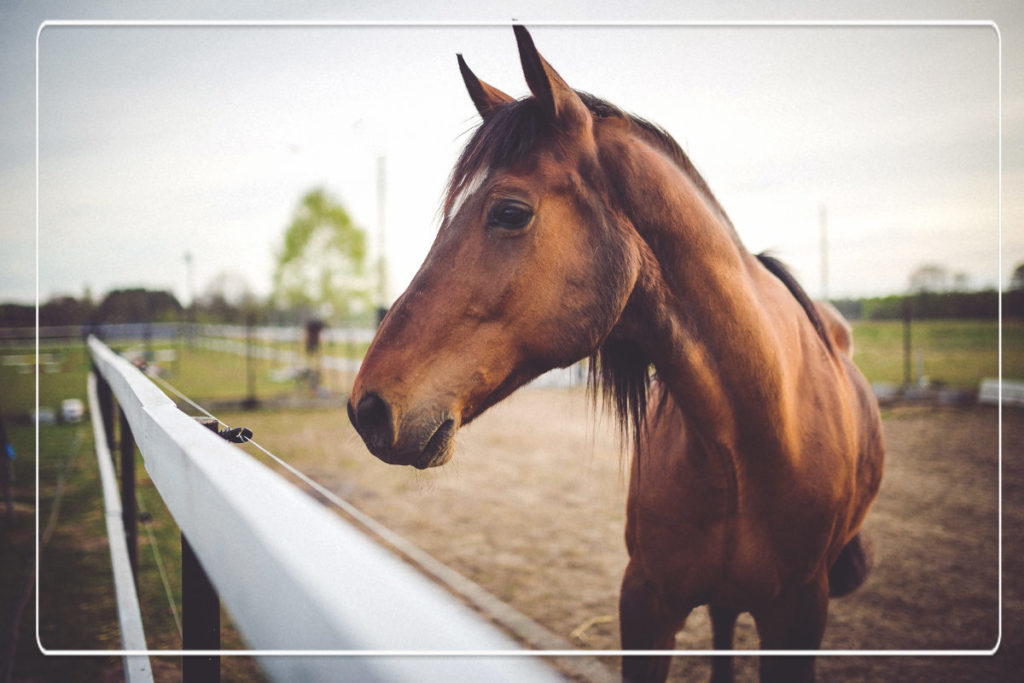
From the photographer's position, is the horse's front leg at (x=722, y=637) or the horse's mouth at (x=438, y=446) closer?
the horse's mouth at (x=438, y=446)

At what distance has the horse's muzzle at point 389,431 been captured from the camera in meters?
0.99

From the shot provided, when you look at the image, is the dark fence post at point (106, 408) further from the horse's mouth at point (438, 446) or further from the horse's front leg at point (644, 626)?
the horse's front leg at point (644, 626)

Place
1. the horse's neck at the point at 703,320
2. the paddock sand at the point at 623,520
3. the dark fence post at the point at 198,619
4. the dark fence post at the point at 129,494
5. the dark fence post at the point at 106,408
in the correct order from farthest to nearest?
1. the dark fence post at the point at 106,408
2. the paddock sand at the point at 623,520
3. the dark fence post at the point at 129,494
4. the horse's neck at the point at 703,320
5. the dark fence post at the point at 198,619

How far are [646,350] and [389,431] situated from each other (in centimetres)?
68

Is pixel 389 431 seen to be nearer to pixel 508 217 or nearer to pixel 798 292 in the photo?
pixel 508 217

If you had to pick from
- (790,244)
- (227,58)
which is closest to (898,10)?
(790,244)

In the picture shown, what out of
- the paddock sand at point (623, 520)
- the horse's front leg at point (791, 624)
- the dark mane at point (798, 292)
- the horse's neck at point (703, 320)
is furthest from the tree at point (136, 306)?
the horse's front leg at point (791, 624)

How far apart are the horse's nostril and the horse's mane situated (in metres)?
0.47

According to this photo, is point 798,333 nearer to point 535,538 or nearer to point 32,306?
point 32,306

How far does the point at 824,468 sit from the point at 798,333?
1.35 ft

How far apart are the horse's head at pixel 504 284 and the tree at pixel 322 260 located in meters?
2.79

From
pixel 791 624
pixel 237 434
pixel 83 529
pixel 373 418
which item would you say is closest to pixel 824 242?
pixel 791 624

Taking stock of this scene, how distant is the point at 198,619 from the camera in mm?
905

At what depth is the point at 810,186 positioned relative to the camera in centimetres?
189
